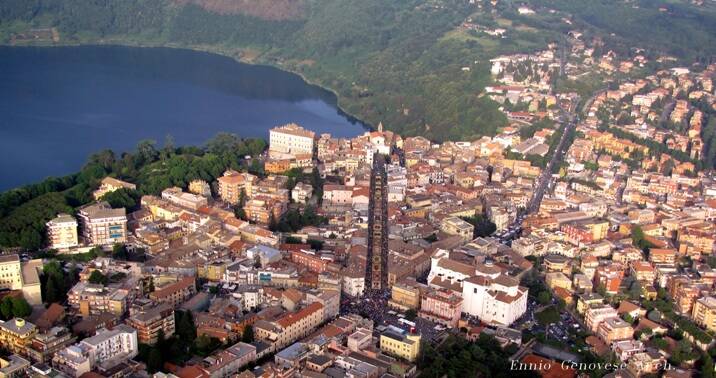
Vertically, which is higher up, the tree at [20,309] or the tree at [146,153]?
the tree at [146,153]

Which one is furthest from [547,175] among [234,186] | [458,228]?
[234,186]

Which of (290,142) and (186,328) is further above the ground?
(290,142)

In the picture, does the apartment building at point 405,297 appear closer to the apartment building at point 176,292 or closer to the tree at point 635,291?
the apartment building at point 176,292

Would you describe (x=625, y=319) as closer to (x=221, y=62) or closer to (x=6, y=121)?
(x=6, y=121)

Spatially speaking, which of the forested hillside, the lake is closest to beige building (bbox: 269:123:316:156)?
the lake

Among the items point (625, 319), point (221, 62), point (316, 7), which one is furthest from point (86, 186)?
point (316, 7)

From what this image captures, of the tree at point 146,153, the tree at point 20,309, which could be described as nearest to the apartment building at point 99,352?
the tree at point 20,309

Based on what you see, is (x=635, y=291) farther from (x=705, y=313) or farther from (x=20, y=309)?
(x=20, y=309)
